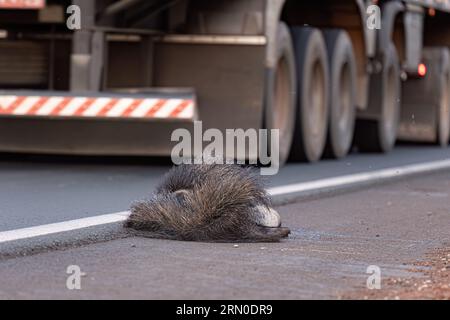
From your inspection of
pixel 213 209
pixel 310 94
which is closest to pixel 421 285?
pixel 213 209

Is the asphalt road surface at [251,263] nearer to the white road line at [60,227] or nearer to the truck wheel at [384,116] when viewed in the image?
the white road line at [60,227]

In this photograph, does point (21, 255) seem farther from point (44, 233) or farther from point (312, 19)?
point (312, 19)

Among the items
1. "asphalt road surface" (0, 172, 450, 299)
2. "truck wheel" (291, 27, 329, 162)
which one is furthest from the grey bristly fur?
"truck wheel" (291, 27, 329, 162)

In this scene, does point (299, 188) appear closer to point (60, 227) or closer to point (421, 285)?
point (60, 227)

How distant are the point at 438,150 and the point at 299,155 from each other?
4.98m

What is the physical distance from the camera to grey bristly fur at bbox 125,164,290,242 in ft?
25.9

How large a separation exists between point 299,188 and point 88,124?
2707 millimetres

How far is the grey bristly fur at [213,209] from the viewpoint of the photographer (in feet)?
25.9

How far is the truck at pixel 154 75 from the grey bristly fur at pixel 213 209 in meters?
4.45

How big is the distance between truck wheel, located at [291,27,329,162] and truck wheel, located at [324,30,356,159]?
0.24m

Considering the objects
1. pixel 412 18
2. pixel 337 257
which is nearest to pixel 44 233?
pixel 337 257

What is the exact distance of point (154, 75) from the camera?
13656 mm

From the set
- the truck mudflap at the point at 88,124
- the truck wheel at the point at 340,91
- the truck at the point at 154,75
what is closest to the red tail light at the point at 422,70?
the truck wheel at the point at 340,91

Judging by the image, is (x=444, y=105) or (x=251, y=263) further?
(x=444, y=105)
